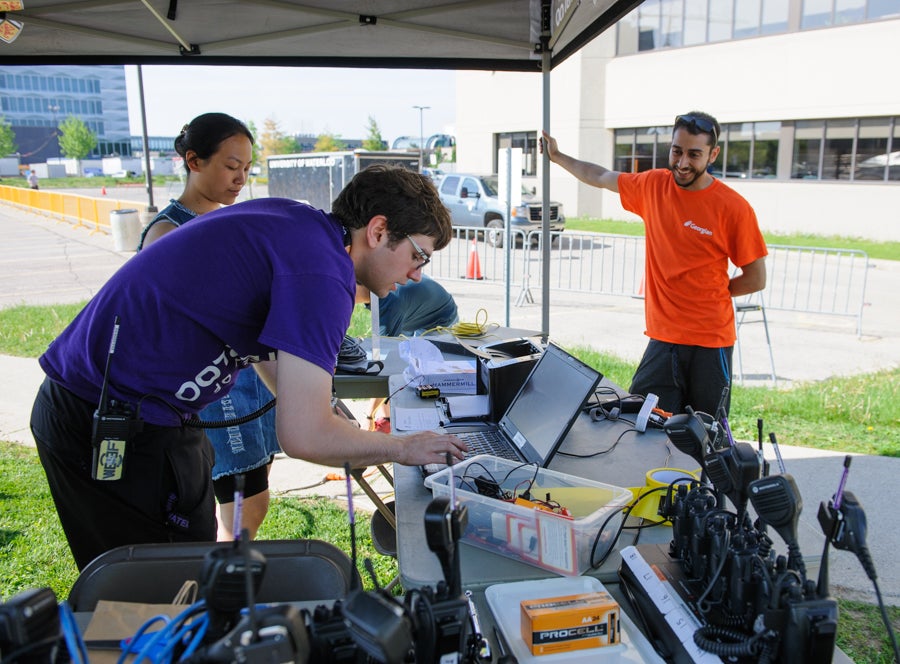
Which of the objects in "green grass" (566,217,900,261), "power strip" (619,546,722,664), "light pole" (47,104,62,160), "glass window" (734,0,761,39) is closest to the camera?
"power strip" (619,546,722,664)

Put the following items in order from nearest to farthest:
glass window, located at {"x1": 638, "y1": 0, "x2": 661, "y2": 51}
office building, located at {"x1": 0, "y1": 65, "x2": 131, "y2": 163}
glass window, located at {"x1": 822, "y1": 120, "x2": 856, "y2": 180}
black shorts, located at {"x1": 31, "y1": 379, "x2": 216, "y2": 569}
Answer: black shorts, located at {"x1": 31, "y1": 379, "x2": 216, "y2": 569} → glass window, located at {"x1": 822, "y1": 120, "x2": 856, "y2": 180} → glass window, located at {"x1": 638, "y1": 0, "x2": 661, "y2": 51} → office building, located at {"x1": 0, "y1": 65, "x2": 131, "y2": 163}

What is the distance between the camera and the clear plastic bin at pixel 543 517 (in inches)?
Answer: 64.1

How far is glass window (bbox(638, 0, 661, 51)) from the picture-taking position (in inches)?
790

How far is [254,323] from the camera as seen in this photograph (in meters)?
1.80

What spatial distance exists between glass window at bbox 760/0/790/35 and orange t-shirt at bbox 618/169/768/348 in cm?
1698

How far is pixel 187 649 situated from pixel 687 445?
0.99 m

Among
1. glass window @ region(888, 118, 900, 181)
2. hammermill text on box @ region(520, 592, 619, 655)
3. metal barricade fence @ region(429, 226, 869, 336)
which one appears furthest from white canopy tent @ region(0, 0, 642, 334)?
glass window @ region(888, 118, 900, 181)

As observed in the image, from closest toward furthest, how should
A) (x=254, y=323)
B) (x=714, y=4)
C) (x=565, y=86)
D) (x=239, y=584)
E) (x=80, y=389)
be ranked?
(x=239, y=584)
(x=254, y=323)
(x=80, y=389)
(x=714, y=4)
(x=565, y=86)

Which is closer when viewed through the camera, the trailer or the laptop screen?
the laptop screen

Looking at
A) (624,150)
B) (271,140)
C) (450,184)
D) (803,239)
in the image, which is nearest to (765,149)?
(803,239)

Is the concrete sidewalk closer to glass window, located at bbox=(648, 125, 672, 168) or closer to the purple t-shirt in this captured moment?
the purple t-shirt

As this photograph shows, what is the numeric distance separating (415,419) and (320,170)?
45.2ft

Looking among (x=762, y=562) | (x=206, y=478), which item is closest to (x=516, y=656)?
(x=762, y=562)

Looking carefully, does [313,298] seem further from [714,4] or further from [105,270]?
[714,4]
